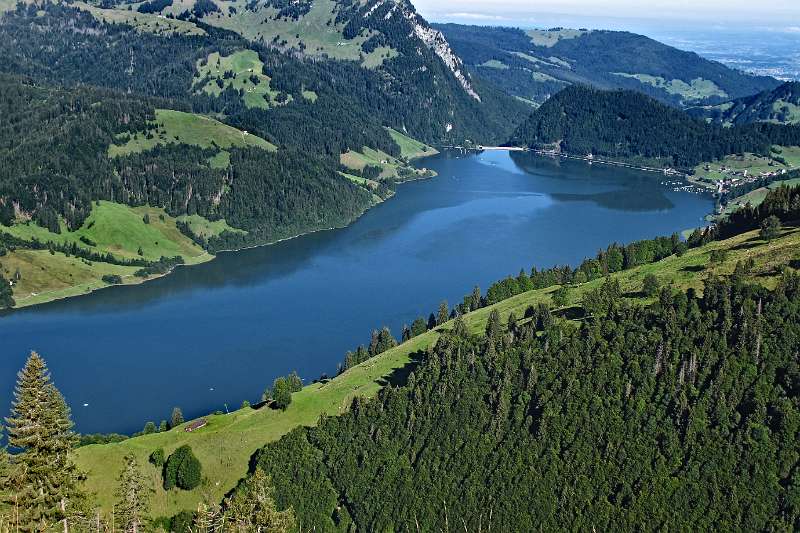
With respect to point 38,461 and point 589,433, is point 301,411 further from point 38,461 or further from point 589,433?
point 38,461

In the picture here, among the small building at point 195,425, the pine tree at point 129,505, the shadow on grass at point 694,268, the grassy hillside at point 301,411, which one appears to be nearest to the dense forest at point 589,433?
the grassy hillside at point 301,411

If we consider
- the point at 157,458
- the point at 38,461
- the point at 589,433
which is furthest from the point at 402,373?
the point at 38,461

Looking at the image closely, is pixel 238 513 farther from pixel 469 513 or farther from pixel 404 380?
pixel 404 380

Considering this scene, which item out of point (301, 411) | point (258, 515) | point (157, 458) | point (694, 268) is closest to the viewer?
point (258, 515)

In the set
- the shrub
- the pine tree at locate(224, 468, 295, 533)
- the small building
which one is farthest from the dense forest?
the pine tree at locate(224, 468, 295, 533)

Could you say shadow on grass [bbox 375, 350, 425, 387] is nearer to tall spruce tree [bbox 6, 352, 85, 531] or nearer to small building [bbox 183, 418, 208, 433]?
small building [bbox 183, 418, 208, 433]

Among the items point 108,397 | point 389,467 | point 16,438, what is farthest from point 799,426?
point 108,397
